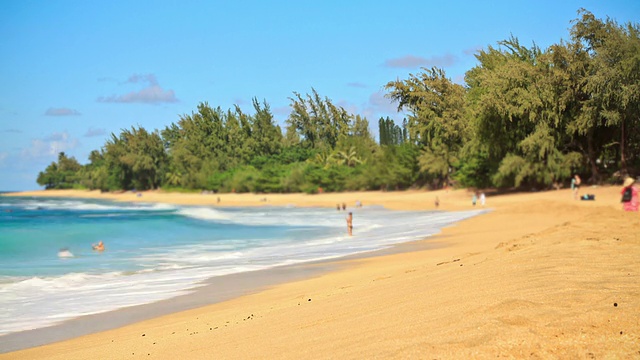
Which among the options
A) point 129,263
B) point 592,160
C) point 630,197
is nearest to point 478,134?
point 592,160

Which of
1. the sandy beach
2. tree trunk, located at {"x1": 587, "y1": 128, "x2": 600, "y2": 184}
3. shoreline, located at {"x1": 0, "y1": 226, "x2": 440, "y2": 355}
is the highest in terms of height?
tree trunk, located at {"x1": 587, "y1": 128, "x2": 600, "y2": 184}

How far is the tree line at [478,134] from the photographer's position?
40344 millimetres

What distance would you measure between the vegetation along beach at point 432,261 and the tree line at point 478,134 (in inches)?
7.1

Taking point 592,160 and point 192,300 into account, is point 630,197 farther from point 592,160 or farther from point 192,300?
point 592,160

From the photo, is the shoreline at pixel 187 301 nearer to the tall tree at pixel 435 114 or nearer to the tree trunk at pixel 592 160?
the tree trunk at pixel 592 160

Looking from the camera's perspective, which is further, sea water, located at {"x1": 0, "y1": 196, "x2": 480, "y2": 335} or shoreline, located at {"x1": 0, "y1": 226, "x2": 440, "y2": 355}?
sea water, located at {"x1": 0, "y1": 196, "x2": 480, "y2": 335}

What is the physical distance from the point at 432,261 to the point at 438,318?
7.22 meters

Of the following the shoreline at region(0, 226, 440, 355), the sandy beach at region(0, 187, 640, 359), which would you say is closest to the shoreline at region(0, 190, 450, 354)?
the shoreline at region(0, 226, 440, 355)

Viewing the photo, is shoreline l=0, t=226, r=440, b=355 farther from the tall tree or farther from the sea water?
the tall tree

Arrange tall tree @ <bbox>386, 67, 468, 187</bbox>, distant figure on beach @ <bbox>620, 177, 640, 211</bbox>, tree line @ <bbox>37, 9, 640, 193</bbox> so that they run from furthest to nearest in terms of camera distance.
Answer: tall tree @ <bbox>386, 67, 468, 187</bbox>
tree line @ <bbox>37, 9, 640, 193</bbox>
distant figure on beach @ <bbox>620, 177, 640, 211</bbox>

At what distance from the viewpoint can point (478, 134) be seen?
46.0 metres

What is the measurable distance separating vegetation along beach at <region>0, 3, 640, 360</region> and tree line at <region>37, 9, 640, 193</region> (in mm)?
180

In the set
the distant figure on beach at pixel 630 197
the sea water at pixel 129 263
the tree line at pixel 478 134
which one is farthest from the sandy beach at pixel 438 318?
the tree line at pixel 478 134

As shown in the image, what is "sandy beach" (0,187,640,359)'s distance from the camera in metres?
5.07
